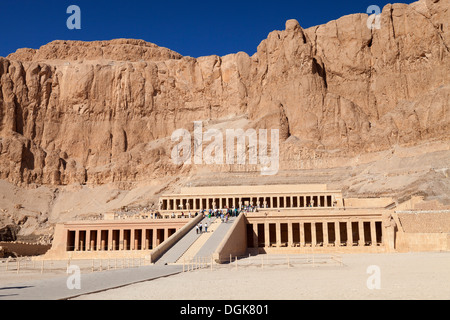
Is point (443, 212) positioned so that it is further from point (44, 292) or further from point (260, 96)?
point (260, 96)

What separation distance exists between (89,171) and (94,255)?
69.0 metres

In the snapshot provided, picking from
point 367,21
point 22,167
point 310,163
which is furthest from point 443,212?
point 22,167

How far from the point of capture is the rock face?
322 ft

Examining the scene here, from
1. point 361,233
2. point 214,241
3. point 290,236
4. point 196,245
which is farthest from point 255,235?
point 196,245

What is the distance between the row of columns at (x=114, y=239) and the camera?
148 ft

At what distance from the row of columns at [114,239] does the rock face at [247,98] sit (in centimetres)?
4893

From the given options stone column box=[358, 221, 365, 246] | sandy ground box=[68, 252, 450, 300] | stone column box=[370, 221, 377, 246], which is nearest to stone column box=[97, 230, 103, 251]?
sandy ground box=[68, 252, 450, 300]

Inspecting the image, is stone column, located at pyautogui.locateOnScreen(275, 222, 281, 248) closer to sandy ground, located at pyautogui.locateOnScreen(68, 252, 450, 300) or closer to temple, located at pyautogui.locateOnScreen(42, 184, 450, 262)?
temple, located at pyautogui.locateOnScreen(42, 184, 450, 262)

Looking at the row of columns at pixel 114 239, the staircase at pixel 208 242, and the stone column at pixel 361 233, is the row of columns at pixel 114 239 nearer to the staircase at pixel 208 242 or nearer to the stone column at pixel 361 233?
the staircase at pixel 208 242

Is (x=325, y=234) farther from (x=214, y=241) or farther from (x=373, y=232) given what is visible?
(x=214, y=241)

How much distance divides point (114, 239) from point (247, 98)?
7863 centimetres

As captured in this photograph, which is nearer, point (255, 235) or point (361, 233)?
point (361, 233)

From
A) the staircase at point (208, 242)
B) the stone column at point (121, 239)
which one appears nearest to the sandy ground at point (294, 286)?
the staircase at point (208, 242)

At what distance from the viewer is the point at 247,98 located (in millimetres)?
121062
